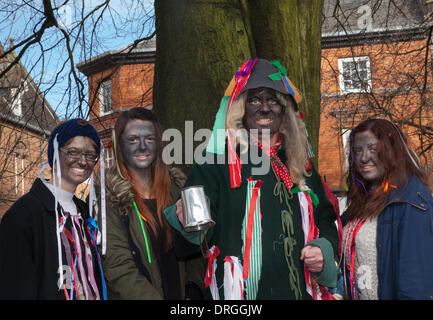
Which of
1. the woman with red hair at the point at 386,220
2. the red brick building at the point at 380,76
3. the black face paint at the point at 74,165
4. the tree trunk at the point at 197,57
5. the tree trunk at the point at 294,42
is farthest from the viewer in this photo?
the red brick building at the point at 380,76

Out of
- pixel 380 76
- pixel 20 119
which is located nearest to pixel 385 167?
pixel 20 119

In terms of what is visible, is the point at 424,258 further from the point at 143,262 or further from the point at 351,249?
the point at 143,262

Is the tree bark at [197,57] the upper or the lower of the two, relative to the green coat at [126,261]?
upper

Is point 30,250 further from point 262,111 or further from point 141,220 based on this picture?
point 262,111

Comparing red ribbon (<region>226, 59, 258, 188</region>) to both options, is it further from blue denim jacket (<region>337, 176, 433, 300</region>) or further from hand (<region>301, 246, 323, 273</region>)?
blue denim jacket (<region>337, 176, 433, 300</region>)

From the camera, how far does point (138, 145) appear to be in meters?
3.20

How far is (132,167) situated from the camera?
10.6 feet

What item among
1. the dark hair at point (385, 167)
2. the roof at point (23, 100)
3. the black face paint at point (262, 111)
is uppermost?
the roof at point (23, 100)

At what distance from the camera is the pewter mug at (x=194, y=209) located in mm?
2510

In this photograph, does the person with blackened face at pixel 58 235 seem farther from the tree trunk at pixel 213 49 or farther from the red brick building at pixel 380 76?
the red brick building at pixel 380 76

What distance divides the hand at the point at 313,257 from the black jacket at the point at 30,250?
4.41ft

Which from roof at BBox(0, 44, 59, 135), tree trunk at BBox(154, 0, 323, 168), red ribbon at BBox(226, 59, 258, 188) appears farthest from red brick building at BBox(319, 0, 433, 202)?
roof at BBox(0, 44, 59, 135)

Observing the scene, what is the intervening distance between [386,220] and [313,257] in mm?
678

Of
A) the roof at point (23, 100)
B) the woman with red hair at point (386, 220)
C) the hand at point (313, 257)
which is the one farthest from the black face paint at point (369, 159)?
the roof at point (23, 100)
